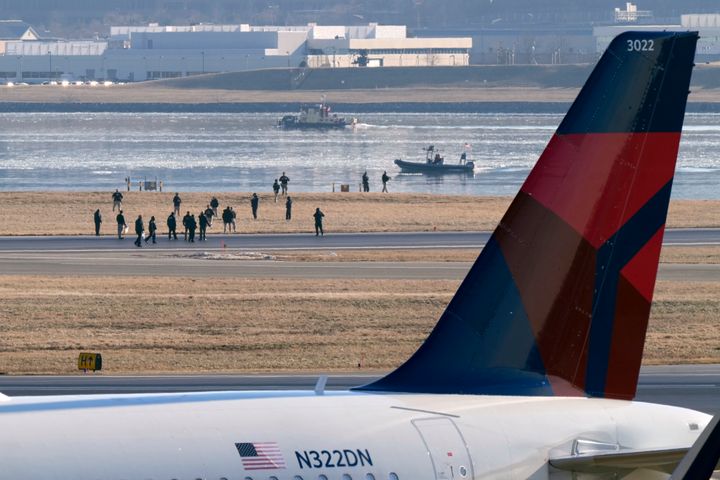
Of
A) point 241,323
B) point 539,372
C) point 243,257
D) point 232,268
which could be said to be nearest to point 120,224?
point 243,257

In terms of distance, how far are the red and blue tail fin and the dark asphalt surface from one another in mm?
51125

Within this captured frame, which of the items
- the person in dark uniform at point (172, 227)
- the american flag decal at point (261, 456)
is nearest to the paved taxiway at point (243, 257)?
the person in dark uniform at point (172, 227)

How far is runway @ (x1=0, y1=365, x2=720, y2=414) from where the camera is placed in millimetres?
30547

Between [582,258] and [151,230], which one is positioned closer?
[582,258]

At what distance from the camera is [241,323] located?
43.3 metres

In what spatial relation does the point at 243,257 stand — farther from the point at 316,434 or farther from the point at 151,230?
the point at 316,434

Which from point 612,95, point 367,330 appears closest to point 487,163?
point 367,330

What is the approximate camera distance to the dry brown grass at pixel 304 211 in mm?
77625

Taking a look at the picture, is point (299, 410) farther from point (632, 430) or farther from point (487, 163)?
point (487, 163)

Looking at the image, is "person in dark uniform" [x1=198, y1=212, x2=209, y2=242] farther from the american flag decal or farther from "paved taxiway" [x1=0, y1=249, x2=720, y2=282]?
Result: the american flag decal

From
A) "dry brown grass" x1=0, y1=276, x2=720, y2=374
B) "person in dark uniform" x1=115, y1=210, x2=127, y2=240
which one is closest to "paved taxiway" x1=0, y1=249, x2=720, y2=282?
"dry brown grass" x1=0, y1=276, x2=720, y2=374

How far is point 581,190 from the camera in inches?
605

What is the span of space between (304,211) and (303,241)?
1693 centimetres

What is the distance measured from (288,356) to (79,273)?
2147 cm
